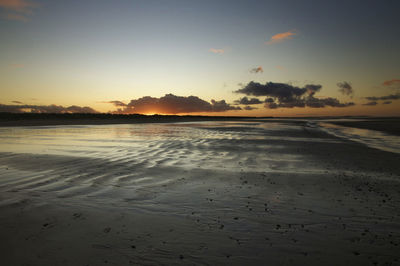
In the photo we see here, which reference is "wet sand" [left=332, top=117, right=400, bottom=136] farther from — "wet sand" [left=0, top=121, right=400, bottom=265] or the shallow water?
"wet sand" [left=0, top=121, right=400, bottom=265]

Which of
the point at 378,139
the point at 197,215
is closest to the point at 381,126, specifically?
the point at 378,139

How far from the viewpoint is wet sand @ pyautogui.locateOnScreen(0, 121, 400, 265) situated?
353 cm

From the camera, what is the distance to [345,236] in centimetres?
412

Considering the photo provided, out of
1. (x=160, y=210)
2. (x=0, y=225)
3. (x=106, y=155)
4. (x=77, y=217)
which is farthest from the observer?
(x=106, y=155)

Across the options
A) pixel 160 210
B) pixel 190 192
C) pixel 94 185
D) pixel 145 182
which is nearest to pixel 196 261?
pixel 160 210

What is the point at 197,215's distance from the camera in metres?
5.00

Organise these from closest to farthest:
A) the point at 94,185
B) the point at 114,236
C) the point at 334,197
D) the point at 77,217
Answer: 1. the point at 114,236
2. the point at 77,217
3. the point at 334,197
4. the point at 94,185

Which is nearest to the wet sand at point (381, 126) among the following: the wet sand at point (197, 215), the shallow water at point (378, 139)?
the shallow water at point (378, 139)

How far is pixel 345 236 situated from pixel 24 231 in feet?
19.3

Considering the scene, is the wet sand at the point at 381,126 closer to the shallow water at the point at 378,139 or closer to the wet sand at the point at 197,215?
the shallow water at the point at 378,139

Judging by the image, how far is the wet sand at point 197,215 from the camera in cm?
353

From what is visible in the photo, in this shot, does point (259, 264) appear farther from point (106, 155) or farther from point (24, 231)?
point (106, 155)

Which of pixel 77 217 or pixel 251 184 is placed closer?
pixel 77 217

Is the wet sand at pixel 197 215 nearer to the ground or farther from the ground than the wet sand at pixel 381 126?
nearer to the ground
